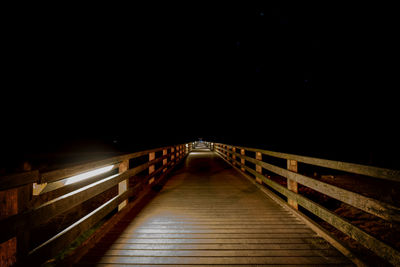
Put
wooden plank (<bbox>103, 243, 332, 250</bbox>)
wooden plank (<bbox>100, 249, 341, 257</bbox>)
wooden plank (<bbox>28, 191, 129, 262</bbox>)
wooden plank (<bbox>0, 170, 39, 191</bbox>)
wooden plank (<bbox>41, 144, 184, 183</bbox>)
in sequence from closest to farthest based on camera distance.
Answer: wooden plank (<bbox>0, 170, 39, 191</bbox>)
wooden plank (<bbox>28, 191, 129, 262</bbox>)
wooden plank (<bbox>41, 144, 184, 183</bbox>)
wooden plank (<bbox>100, 249, 341, 257</bbox>)
wooden plank (<bbox>103, 243, 332, 250</bbox>)

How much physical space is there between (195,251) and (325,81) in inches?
3547

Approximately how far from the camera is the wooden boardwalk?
2.36 m

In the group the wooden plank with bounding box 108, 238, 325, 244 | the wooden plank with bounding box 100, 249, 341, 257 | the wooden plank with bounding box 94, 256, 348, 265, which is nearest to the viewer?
the wooden plank with bounding box 94, 256, 348, 265

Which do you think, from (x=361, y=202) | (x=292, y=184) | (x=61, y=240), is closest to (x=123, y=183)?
(x=61, y=240)

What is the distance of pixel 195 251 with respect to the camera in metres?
2.52

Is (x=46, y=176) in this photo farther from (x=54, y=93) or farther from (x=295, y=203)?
(x=54, y=93)

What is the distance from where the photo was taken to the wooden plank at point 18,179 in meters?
1.60

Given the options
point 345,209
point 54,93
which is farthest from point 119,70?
point 345,209

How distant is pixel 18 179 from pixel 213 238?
220cm

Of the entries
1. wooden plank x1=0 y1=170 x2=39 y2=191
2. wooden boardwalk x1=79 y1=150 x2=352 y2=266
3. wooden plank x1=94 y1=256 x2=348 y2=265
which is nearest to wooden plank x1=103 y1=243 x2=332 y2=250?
wooden boardwalk x1=79 y1=150 x2=352 y2=266

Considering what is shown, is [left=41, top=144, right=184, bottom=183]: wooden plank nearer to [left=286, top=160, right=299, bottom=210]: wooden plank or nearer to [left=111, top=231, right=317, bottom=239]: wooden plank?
[left=111, top=231, right=317, bottom=239]: wooden plank

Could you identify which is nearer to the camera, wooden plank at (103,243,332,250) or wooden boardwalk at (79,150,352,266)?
wooden boardwalk at (79,150,352,266)

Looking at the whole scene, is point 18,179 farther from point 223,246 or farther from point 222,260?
point 223,246

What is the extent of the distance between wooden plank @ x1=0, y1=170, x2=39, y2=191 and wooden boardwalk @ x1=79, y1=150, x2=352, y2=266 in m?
1.12
